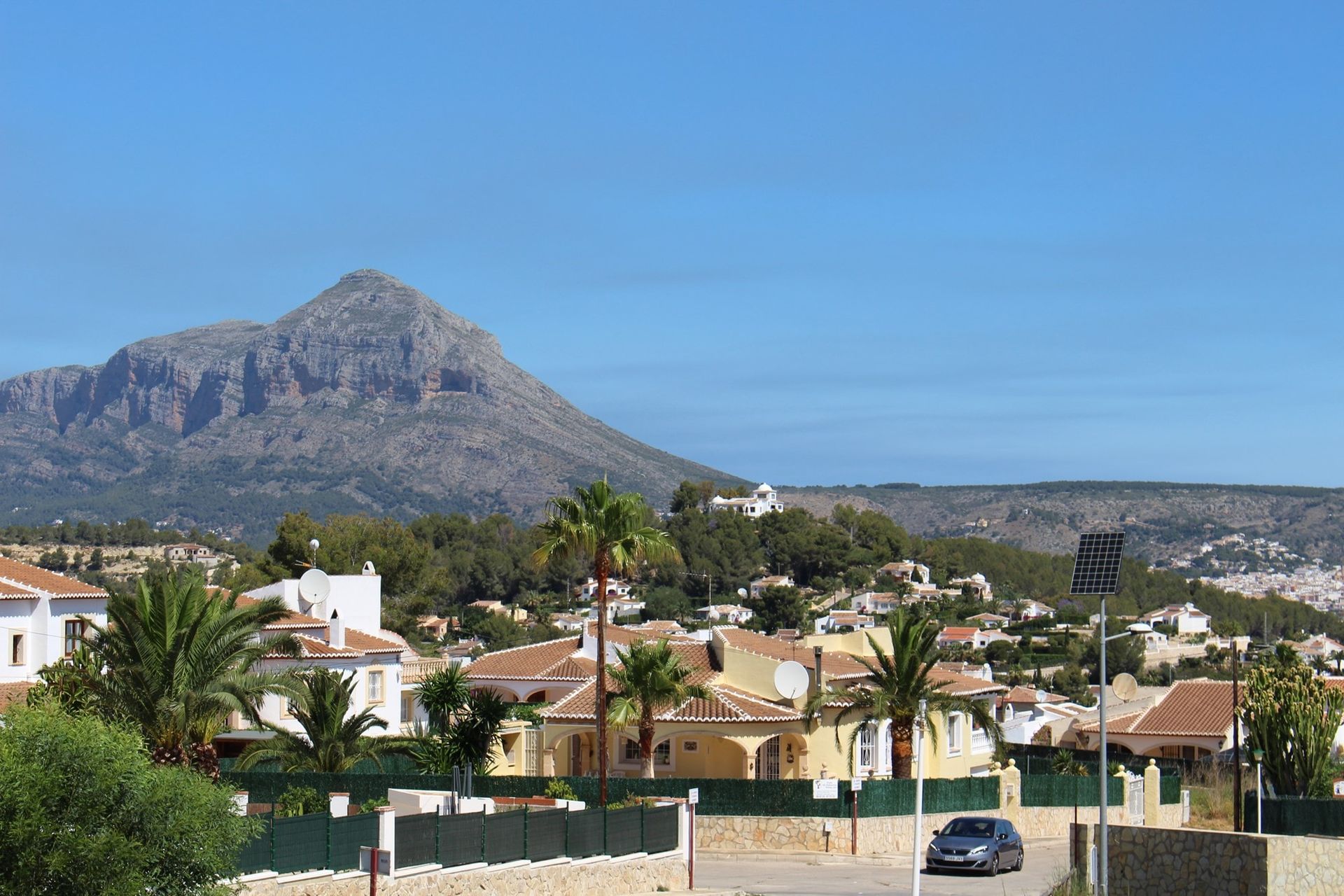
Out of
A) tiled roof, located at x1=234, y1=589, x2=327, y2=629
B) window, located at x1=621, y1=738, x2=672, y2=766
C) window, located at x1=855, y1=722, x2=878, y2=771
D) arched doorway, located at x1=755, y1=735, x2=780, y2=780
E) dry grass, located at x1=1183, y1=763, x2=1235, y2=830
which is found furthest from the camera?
tiled roof, located at x1=234, y1=589, x2=327, y2=629

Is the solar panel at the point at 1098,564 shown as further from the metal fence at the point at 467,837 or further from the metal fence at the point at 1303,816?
the metal fence at the point at 1303,816

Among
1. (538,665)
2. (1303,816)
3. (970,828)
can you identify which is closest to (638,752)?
(538,665)

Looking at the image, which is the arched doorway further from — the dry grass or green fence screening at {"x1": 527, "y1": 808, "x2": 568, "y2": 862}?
green fence screening at {"x1": 527, "y1": 808, "x2": 568, "y2": 862}

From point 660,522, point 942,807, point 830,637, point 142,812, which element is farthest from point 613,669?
point 660,522

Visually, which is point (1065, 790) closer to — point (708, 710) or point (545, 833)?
point (708, 710)

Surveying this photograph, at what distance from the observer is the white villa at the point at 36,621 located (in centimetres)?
4591

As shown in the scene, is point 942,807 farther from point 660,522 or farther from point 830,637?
point 660,522

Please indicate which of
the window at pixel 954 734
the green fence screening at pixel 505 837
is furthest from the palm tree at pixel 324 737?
the window at pixel 954 734

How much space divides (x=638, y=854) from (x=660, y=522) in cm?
15887

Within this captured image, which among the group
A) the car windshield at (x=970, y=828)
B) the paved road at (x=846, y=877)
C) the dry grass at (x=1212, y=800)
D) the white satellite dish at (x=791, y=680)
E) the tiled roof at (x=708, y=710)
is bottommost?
the dry grass at (x=1212, y=800)

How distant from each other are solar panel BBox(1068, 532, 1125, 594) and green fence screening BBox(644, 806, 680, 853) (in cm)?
875

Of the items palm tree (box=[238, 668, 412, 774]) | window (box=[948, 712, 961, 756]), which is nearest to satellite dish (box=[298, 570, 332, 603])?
palm tree (box=[238, 668, 412, 774])

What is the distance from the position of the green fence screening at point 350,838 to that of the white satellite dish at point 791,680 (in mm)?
Answer: 20020

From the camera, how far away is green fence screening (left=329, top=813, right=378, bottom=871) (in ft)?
77.2
